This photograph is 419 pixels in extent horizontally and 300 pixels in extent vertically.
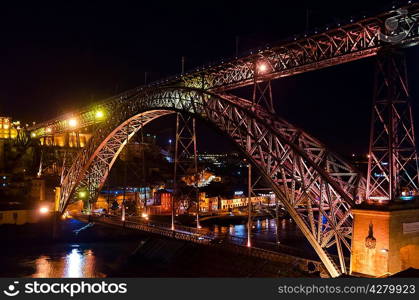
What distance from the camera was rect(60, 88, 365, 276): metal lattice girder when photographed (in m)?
17.3

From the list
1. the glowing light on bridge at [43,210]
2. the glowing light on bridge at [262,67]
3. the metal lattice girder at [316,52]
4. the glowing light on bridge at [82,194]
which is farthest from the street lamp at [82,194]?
the glowing light on bridge at [262,67]

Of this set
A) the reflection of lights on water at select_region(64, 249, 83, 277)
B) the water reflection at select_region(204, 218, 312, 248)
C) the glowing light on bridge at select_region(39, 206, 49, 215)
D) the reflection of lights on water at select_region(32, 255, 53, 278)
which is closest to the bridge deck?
the reflection of lights on water at select_region(64, 249, 83, 277)

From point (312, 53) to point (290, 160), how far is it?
4966mm

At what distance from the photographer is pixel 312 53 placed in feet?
62.5

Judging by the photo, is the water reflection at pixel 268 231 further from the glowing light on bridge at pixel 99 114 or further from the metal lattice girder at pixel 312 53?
the metal lattice girder at pixel 312 53

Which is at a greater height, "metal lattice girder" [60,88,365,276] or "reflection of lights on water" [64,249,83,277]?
"metal lattice girder" [60,88,365,276]

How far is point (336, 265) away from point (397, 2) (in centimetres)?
1037

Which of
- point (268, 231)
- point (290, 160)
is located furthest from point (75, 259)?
point (268, 231)

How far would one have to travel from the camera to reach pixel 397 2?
15422mm

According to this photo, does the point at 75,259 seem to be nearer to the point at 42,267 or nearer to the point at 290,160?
the point at 42,267

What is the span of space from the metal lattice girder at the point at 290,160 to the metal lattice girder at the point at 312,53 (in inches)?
46.9

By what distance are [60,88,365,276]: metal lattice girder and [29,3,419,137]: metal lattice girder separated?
119 cm

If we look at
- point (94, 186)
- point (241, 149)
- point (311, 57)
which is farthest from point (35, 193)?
point (311, 57)

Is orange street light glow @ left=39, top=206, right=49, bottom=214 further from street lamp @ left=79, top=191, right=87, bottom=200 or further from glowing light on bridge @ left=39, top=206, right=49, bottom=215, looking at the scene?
street lamp @ left=79, top=191, right=87, bottom=200
